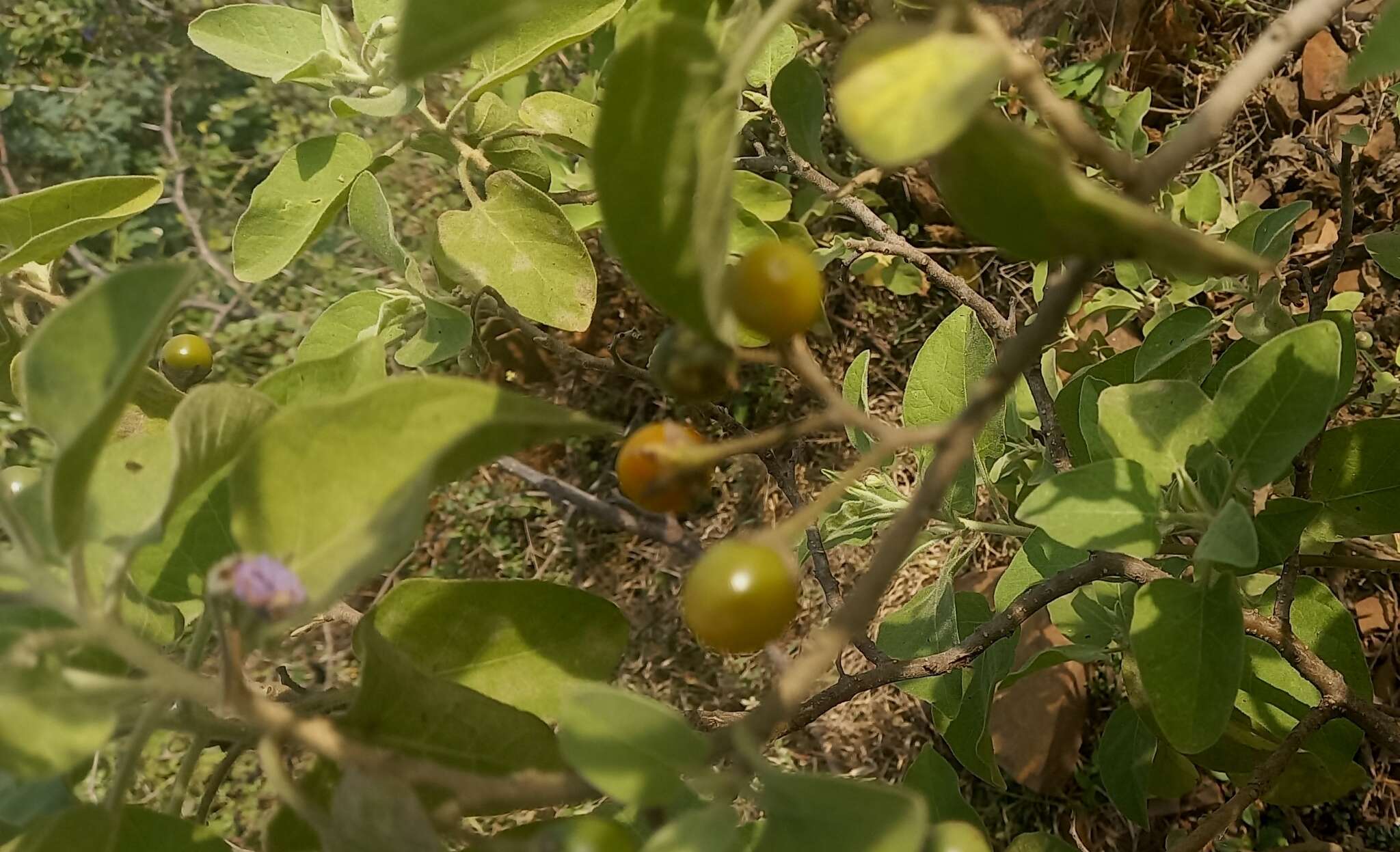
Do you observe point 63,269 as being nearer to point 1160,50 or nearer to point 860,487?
point 860,487

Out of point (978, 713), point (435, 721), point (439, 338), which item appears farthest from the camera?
point (439, 338)

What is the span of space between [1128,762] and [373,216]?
5.61 ft

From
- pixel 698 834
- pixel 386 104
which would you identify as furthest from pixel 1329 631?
pixel 386 104

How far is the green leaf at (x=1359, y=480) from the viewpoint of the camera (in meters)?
1.39

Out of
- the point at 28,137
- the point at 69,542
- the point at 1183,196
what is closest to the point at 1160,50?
the point at 1183,196

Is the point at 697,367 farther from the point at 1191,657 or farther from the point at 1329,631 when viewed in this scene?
the point at 1329,631

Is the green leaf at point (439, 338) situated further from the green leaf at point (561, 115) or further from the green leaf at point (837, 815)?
the green leaf at point (837, 815)

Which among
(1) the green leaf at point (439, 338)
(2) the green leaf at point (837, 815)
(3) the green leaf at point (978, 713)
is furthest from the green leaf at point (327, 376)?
(3) the green leaf at point (978, 713)

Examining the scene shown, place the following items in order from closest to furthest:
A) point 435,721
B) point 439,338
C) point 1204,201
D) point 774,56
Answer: point 435,721 < point 439,338 < point 774,56 < point 1204,201

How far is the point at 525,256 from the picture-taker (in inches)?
69.4

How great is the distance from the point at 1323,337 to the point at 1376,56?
0.34 meters

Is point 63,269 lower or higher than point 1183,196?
lower

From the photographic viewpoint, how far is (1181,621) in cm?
114

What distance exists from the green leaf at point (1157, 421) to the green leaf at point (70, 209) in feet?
4.36
